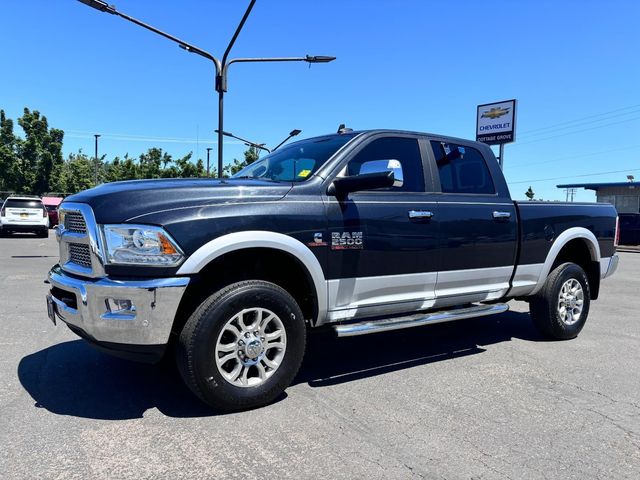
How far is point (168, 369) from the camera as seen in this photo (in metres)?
4.54

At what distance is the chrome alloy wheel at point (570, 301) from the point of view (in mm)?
5766

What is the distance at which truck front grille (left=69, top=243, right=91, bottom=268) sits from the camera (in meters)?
3.54

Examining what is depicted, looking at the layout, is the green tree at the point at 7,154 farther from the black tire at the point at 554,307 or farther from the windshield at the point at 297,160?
the black tire at the point at 554,307

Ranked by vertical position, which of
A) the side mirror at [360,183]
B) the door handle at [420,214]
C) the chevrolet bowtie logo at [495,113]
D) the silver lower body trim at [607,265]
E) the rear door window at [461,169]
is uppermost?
the chevrolet bowtie logo at [495,113]

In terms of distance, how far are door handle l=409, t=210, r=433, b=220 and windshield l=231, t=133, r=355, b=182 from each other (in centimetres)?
83

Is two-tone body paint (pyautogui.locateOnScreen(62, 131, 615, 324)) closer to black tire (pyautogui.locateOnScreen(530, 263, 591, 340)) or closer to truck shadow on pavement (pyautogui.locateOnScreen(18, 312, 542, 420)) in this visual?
black tire (pyautogui.locateOnScreen(530, 263, 591, 340))

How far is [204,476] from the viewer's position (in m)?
2.73

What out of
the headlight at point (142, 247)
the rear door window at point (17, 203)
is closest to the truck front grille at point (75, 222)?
the headlight at point (142, 247)

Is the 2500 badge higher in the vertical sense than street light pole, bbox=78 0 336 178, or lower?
lower

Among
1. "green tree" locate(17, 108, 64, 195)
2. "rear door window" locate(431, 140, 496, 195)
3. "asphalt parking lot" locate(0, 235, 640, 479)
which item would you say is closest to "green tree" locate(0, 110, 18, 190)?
"green tree" locate(17, 108, 64, 195)

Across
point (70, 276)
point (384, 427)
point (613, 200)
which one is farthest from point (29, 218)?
point (613, 200)

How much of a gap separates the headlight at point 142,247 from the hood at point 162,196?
11cm

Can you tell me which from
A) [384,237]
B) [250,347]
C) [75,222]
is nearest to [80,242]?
→ [75,222]

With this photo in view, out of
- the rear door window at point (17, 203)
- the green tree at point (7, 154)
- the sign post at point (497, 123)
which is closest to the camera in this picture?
the rear door window at point (17, 203)
